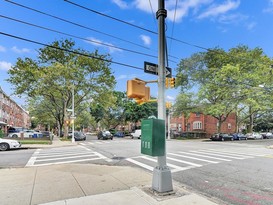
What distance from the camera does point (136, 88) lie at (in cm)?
606

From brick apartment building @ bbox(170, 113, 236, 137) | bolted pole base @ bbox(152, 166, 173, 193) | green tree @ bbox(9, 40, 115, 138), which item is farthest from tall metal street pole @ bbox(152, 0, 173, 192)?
brick apartment building @ bbox(170, 113, 236, 137)

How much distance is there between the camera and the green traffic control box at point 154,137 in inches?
213

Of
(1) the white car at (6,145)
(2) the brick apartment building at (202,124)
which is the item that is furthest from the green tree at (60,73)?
(2) the brick apartment building at (202,124)

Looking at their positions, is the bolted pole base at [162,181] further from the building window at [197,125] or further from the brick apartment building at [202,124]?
the building window at [197,125]

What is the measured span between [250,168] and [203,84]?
30.5 meters

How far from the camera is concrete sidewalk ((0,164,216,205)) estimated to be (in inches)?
201

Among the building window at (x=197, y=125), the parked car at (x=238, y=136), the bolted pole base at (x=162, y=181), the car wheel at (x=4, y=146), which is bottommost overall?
the parked car at (x=238, y=136)

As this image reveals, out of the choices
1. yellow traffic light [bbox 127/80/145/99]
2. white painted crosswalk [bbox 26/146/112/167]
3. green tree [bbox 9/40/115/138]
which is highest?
green tree [bbox 9/40/115/138]

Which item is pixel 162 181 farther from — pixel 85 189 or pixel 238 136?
pixel 238 136

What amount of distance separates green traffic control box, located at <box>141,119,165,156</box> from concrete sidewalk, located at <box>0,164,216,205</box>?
1060 mm

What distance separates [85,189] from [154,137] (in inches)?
95.9

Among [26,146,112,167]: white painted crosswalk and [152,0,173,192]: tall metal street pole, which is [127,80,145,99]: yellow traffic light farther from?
[26,146,112,167]: white painted crosswalk

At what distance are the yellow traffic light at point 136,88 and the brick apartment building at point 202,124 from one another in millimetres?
43764

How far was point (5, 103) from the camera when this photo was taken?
50.8 meters
